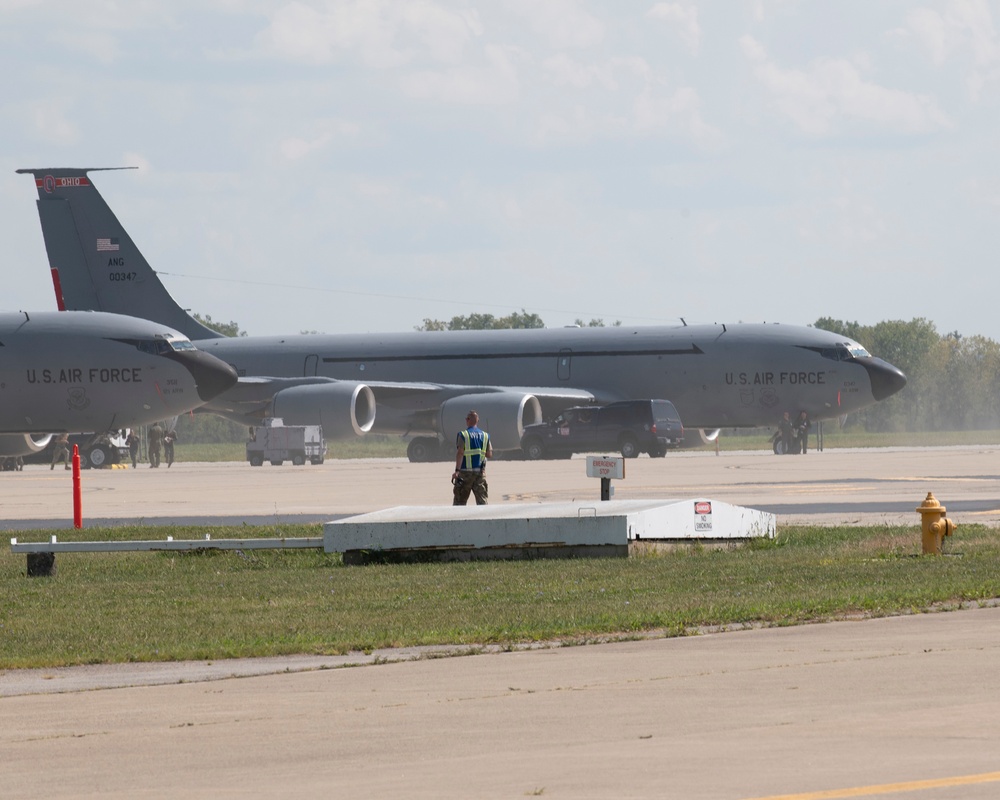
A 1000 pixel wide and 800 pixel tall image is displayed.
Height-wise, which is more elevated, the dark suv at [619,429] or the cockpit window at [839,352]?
the cockpit window at [839,352]

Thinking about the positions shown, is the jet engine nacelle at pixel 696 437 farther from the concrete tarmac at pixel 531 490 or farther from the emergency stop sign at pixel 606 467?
the emergency stop sign at pixel 606 467

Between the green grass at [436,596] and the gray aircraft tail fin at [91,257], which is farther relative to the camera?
the gray aircraft tail fin at [91,257]

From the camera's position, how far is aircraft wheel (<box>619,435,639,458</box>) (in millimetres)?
57406

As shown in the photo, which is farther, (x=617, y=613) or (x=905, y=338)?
(x=905, y=338)

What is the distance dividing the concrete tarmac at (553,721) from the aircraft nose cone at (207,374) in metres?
39.1

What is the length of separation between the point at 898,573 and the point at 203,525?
1288 cm

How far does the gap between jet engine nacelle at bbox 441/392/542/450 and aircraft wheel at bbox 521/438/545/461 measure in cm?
131

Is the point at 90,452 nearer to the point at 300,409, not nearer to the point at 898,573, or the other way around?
the point at 300,409

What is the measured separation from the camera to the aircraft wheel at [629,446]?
188 ft

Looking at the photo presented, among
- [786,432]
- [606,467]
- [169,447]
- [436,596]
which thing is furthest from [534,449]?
[436,596]

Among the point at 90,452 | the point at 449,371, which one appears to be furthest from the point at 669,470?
the point at 90,452

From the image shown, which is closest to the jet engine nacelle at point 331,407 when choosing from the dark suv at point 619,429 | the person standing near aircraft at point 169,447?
the dark suv at point 619,429

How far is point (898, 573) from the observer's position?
51.1 feet

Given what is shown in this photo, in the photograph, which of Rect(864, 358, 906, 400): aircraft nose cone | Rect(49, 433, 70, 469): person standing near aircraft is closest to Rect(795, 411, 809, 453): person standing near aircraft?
Rect(864, 358, 906, 400): aircraft nose cone
